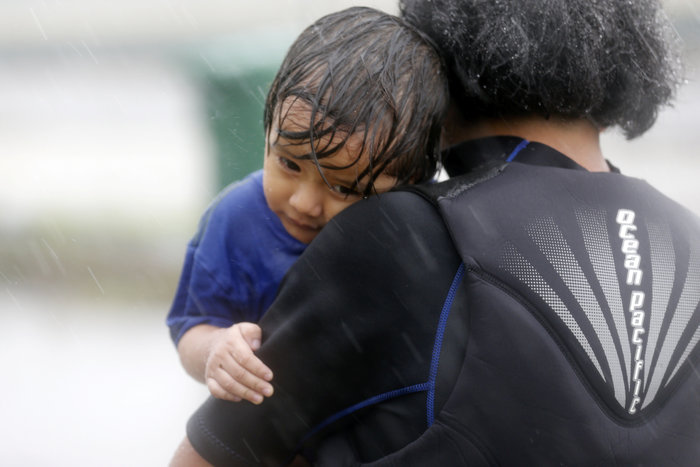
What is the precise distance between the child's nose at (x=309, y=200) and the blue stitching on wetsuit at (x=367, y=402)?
445mm

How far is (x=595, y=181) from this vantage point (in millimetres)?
1125

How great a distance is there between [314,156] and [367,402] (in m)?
0.46

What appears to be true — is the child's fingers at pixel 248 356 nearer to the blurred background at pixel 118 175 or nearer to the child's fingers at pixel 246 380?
the child's fingers at pixel 246 380

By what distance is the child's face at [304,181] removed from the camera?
1366mm

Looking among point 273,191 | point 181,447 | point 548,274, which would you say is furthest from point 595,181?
point 181,447

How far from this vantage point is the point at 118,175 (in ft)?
31.6

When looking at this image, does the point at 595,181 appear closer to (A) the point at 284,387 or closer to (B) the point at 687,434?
(B) the point at 687,434

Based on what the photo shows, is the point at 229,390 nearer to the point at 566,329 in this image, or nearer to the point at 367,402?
the point at 367,402

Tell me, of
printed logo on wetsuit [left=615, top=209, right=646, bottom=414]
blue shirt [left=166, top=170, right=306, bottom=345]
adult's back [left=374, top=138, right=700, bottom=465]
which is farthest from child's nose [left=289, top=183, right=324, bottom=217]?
printed logo on wetsuit [left=615, top=209, right=646, bottom=414]

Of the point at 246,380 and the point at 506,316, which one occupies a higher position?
the point at 506,316

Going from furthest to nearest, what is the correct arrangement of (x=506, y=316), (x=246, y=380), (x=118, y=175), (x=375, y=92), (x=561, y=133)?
(x=118, y=175) → (x=375, y=92) → (x=561, y=133) → (x=246, y=380) → (x=506, y=316)

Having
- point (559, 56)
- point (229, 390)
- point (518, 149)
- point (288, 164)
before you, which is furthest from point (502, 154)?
point (229, 390)

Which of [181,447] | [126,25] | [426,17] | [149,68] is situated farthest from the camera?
[126,25]

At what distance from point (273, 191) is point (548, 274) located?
2.08ft
